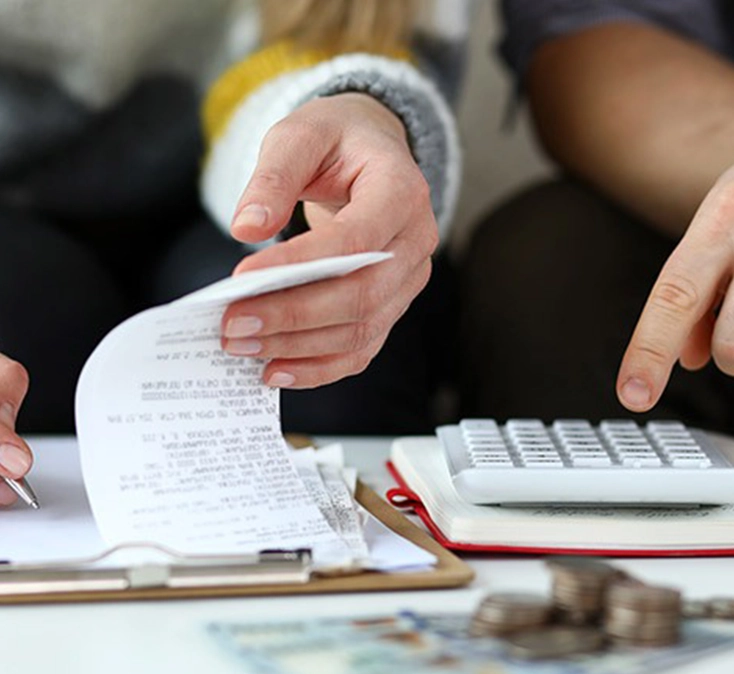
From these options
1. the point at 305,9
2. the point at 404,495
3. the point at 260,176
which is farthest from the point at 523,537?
the point at 305,9

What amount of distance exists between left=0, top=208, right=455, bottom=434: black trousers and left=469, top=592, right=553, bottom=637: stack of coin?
1.50 ft

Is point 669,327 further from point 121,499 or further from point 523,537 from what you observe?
point 121,499

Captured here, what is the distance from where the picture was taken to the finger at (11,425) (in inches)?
23.1

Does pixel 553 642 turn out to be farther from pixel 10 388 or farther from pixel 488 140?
pixel 488 140

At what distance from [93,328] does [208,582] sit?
1.47 feet

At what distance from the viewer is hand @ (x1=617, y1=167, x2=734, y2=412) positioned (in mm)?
627

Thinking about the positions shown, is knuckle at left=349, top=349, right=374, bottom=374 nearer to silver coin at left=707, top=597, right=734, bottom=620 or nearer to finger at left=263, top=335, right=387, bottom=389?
finger at left=263, top=335, right=387, bottom=389

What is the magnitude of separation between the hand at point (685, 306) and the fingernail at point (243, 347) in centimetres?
20

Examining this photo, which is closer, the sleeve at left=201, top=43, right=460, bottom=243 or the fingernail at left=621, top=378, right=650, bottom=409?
the fingernail at left=621, top=378, right=650, bottom=409

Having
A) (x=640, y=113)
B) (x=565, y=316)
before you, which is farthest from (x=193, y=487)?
(x=640, y=113)

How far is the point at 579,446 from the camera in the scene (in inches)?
25.5

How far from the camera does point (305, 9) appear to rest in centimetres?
101

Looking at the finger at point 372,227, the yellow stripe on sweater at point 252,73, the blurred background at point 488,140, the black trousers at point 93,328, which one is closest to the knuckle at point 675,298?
the finger at point 372,227

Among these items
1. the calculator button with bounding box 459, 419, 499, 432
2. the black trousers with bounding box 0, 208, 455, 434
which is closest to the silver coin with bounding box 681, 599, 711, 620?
the calculator button with bounding box 459, 419, 499, 432
